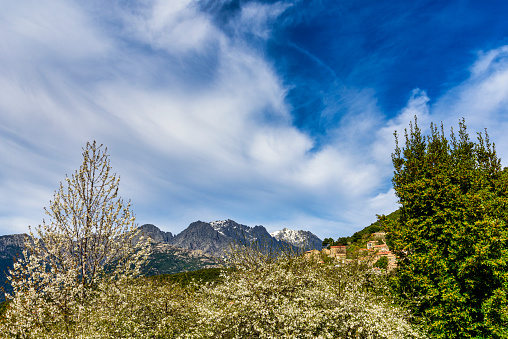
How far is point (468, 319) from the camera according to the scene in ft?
53.3

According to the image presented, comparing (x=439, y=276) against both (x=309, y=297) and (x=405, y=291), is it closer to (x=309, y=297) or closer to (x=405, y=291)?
(x=405, y=291)

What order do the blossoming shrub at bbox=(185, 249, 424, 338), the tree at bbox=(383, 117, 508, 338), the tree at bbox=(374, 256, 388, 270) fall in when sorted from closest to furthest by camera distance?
the blossoming shrub at bbox=(185, 249, 424, 338), the tree at bbox=(383, 117, 508, 338), the tree at bbox=(374, 256, 388, 270)

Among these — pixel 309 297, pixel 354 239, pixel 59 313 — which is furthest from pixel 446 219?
Result: pixel 354 239

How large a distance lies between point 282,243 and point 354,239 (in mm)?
121990

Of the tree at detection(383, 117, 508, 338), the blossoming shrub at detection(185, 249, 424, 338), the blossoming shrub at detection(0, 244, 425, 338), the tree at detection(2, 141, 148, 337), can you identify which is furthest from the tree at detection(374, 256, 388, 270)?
the tree at detection(2, 141, 148, 337)

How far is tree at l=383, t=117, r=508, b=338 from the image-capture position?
16.2 meters

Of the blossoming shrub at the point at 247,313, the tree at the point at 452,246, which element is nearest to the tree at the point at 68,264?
the blossoming shrub at the point at 247,313

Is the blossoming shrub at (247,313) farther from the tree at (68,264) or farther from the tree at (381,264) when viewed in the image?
the tree at (381,264)

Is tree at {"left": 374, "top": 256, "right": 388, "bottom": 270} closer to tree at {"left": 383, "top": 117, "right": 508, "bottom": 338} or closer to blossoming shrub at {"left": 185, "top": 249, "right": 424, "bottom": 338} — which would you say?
tree at {"left": 383, "top": 117, "right": 508, "bottom": 338}

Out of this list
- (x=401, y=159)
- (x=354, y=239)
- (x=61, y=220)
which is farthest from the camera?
(x=354, y=239)

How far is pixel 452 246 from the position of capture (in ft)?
58.8

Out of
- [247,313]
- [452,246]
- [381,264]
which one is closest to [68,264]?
[247,313]

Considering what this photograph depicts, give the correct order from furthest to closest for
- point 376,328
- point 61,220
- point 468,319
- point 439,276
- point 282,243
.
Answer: point 282,243 < point 439,276 < point 468,319 < point 61,220 < point 376,328

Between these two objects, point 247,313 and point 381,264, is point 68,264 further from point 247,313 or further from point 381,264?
point 381,264
